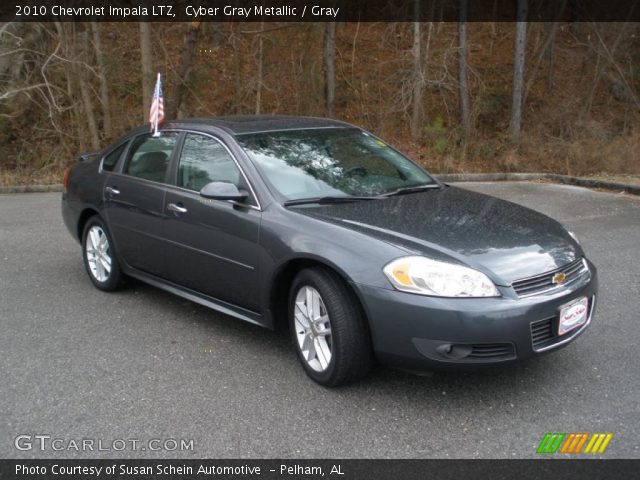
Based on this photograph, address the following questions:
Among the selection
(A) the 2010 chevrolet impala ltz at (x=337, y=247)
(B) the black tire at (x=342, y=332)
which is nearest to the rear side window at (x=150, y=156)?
(A) the 2010 chevrolet impala ltz at (x=337, y=247)

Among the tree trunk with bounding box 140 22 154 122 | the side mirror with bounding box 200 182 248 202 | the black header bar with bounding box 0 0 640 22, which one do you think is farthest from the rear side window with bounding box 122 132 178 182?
the tree trunk with bounding box 140 22 154 122

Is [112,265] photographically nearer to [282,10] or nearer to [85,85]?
[85,85]

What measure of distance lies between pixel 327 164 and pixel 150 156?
162 centimetres

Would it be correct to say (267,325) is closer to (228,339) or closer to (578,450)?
(228,339)

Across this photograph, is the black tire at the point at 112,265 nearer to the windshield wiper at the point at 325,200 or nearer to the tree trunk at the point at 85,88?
the windshield wiper at the point at 325,200

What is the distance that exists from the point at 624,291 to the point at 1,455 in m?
4.76

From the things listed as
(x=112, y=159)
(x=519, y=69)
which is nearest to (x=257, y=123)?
(x=112, y=159)

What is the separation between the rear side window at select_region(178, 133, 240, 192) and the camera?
448 cm

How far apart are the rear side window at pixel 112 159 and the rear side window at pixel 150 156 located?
18 centimetres

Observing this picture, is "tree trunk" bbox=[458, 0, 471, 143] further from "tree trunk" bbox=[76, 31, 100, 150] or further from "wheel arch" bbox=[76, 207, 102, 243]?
"wheel arch" bbox=[76, 207, 102, 243]

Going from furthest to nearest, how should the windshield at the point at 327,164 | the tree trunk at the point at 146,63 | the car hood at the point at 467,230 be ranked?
1. the tree trunk at the point at 146,63
2. the windshield at the point at 327,164
3. the car hood at the point at 467,230

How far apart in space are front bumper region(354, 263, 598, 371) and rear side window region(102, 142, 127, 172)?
10.3 feet

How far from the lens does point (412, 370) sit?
137 inches

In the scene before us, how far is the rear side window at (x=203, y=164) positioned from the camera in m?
4.48
